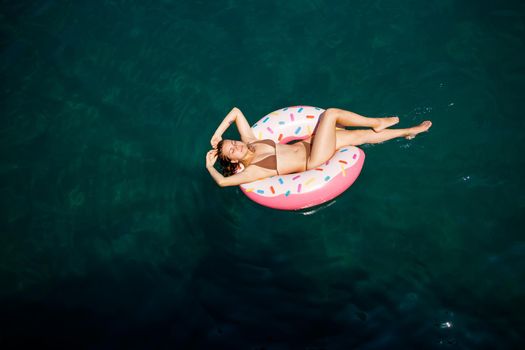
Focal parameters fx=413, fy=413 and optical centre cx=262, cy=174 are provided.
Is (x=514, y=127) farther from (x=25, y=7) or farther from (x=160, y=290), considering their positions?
(x=25, y=7)

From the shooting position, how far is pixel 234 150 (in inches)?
173

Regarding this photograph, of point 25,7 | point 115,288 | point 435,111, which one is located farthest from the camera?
point 25,7

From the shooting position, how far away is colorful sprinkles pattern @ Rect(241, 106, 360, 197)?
442 centimetres

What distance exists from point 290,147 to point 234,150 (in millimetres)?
739

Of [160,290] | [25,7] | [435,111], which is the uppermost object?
[25,7]

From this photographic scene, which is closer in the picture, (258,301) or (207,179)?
(258,301)

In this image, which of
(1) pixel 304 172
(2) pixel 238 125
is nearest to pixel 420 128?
(1) pixel 304 172

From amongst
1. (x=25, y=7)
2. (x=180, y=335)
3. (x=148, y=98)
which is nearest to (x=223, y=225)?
(x=180, y=335)

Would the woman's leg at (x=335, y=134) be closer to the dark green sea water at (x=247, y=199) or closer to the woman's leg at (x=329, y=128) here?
the woman's leg at (x=329, y=128)

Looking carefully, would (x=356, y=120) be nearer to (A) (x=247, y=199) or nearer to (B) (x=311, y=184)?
(B) (x=311, y=184)

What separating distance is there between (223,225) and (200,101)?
6.50ft

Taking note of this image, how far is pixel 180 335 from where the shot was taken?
14.8 feet

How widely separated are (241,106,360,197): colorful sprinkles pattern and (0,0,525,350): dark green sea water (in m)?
0.64

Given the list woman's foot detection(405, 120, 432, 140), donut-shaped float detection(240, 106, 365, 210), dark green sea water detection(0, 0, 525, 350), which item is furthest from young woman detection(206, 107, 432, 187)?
dark green sea water detection(0, 0, 525, 350)
